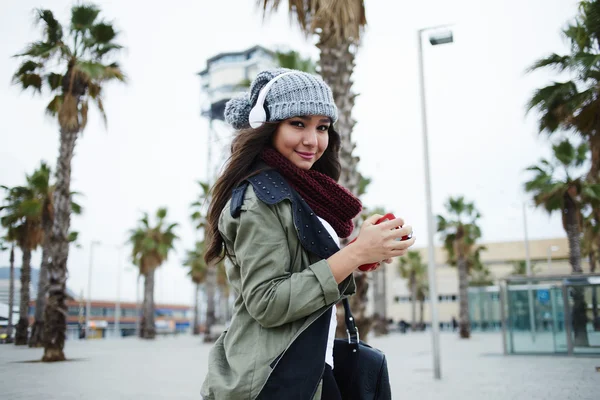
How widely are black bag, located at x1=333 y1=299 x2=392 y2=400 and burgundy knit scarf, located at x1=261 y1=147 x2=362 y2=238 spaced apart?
0.99 ft

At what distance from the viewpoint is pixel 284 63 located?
13.8m

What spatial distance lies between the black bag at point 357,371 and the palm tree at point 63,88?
15.9m

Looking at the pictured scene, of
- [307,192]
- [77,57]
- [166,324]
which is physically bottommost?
[166,324]

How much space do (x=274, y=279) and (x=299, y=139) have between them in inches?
20.5

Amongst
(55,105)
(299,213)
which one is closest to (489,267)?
(55,105)

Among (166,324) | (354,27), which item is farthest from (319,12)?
(166,324)

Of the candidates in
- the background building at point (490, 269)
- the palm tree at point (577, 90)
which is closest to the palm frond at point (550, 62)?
the palm tree at point (577, 90)

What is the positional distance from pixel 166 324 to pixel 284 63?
204ft

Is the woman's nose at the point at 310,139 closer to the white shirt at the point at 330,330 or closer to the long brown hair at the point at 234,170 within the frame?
the long brown hair at the point at 234,170

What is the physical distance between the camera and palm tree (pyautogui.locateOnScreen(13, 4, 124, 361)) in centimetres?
1603

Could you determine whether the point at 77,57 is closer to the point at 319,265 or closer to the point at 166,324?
the point at 319,265

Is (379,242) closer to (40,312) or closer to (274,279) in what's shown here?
(274,279)

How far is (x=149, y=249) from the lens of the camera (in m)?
37.3

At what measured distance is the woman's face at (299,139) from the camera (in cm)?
178
